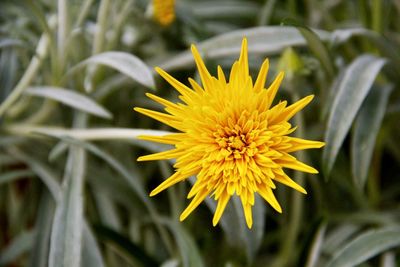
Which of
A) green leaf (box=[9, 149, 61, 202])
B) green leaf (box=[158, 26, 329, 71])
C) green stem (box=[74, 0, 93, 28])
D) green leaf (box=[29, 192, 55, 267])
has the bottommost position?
green leaf (box=[29, 192, 55, 267])

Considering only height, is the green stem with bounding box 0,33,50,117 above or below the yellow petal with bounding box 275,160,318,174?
above

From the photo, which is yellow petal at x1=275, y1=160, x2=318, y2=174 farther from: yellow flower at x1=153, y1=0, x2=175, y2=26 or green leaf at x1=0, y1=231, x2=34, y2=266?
green leaf at x1=0, y1=231, x2=34, y2=266

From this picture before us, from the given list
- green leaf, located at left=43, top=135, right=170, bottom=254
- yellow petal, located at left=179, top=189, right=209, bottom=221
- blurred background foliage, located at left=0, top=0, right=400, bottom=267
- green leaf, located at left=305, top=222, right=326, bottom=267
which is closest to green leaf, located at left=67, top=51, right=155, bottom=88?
blurred background foliage, located at left=0, top=0, right=400, bottom=267

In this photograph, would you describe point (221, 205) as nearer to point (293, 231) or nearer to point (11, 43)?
point (293, 231)

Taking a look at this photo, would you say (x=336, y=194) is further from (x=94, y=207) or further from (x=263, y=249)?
(x=94, y=207)

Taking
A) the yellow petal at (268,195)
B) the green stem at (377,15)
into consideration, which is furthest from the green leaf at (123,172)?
the green stem at (377,15)

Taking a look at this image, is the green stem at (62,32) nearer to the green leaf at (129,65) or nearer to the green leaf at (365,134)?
the green leaf at (129,65)

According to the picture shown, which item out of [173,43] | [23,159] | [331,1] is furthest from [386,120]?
[23,159]

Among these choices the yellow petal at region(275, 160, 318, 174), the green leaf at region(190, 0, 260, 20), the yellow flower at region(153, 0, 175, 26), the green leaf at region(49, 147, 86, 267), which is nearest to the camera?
the yellow petal at region(275, 160, 318, 174)
